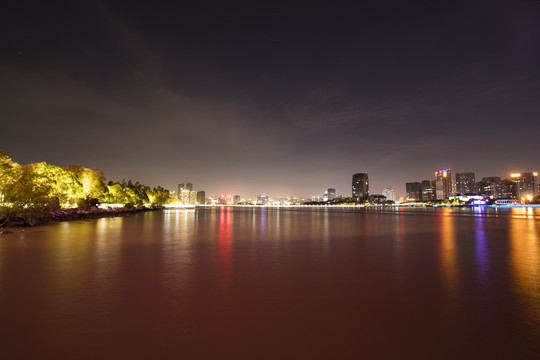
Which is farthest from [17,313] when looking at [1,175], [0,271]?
[1,175]

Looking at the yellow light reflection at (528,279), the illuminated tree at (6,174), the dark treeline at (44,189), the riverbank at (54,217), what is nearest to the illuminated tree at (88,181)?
the dark treeline at (44,189)

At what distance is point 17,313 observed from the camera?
24.0ft

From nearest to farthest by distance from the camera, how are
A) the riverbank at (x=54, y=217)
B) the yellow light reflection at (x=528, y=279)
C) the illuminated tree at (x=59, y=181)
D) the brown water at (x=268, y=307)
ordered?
1. the brown water at (x=268, y=307)
2. the yellow light reflection at (x=528, y=279)
3. the riverbank at (x=54, y=217)
4. the illuminated tree at (x=59, y=181)

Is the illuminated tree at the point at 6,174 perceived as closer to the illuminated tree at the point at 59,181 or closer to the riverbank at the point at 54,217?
the riverbank at the point at 54,217

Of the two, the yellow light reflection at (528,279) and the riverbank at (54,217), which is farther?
the riverbank at (54,217)

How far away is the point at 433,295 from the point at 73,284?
11116mm

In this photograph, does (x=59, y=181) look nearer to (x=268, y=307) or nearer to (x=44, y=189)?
(x=44, y=189)

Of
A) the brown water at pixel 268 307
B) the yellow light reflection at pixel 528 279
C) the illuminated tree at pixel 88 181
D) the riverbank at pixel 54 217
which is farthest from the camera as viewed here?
the illuminated tree at pixel 88 181

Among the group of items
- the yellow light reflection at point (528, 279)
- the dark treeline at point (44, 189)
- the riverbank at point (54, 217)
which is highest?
the dark treeline at point (44, 189)

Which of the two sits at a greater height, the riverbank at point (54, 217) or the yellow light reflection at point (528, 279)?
the riverbank at point (54, 217)

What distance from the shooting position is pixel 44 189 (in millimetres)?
33594

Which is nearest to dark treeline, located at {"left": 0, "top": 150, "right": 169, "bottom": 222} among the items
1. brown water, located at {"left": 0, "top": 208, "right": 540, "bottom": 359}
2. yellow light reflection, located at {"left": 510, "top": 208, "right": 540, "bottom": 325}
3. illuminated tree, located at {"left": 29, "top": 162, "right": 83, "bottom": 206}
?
illuminated tree, located at {"left": 29, "top": 162, "right": 83, "bottom": 206}

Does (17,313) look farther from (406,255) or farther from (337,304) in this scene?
(406,255)

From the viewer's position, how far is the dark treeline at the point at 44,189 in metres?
31.0
